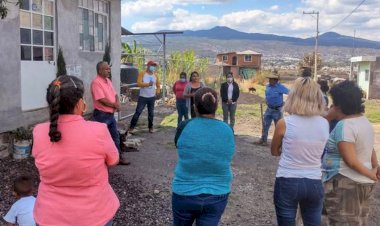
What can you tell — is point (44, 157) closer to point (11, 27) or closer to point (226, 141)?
point (226, 141)

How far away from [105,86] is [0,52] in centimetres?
192

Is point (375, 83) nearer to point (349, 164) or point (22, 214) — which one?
point (349, 164)

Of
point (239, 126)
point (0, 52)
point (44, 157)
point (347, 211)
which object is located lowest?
point (239, 126)

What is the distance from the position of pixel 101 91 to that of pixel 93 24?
450 cm

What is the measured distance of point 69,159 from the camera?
233 centimetres

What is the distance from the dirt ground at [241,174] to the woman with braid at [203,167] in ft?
7.20

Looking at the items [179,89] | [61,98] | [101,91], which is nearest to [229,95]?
[179,89]

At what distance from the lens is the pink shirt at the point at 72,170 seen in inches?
91.9

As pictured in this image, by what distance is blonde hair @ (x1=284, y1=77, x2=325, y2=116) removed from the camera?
10.3 feet

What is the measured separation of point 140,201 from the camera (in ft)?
17.7

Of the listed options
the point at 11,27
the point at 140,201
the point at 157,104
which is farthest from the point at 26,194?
the point at 157,104

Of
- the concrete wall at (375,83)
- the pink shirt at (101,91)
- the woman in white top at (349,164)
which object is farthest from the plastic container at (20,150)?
the concrete wall at (375,83)

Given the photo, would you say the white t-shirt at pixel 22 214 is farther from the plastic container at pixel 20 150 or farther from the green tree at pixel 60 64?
the green tree at pixel 60 64

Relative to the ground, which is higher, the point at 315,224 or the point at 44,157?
the point at 44,157
